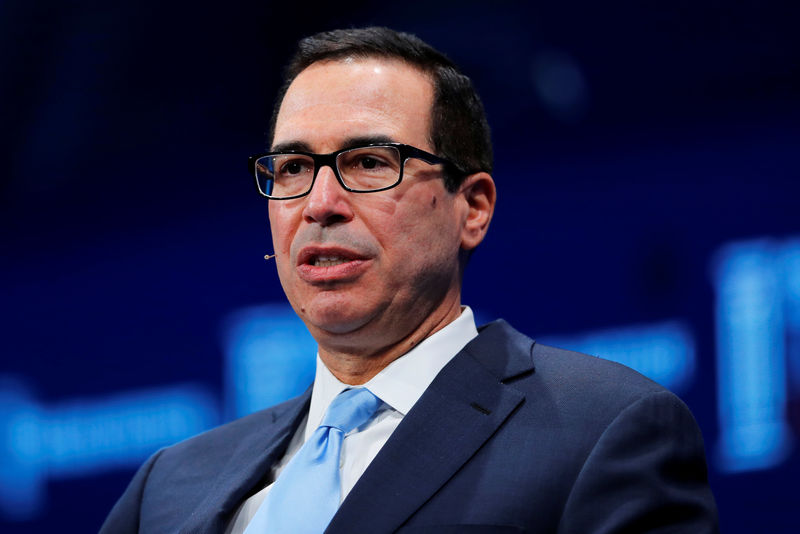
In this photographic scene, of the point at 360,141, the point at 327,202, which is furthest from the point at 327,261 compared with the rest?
the point at 360,141

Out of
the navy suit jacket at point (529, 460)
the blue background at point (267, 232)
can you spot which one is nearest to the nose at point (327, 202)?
the navy suit jacket at point (529, 460)

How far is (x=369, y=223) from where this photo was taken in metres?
1.59

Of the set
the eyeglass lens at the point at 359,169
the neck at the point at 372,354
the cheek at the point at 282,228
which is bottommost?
the neck at the point at 372,354

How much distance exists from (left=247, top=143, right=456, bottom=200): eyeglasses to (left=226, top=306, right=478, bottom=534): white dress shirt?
0.30 m

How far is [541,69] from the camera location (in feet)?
9.85

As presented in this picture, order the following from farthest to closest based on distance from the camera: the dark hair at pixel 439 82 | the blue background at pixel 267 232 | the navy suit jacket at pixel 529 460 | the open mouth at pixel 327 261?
Answer: 1. the blue background at pixel 267 232
2. the dark hair at pixel 439 82
3. the open mouth at pixel 327 261
4. the navy suit jacket at pixel 529 460

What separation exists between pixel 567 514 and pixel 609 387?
0.78 feet

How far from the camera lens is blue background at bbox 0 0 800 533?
2.62 m

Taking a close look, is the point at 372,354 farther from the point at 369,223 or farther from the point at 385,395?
the point at 369,223

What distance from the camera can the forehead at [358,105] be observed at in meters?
1.64

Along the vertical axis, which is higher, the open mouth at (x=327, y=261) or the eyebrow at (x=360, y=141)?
the eyebrow at (x=360, y=141)

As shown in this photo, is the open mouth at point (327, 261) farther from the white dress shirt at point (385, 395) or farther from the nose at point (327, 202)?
the white dress shirt at point (385, 395)

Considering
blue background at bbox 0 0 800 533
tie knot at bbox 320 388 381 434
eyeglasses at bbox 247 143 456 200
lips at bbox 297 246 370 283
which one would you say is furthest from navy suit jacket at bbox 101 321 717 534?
blue background at bbox 0 0 800 533

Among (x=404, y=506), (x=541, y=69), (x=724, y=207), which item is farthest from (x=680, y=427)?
(x=541, y=69)
